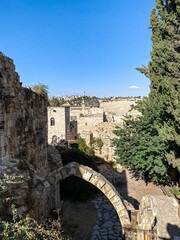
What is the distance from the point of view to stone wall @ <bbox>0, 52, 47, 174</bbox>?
3.91 meters

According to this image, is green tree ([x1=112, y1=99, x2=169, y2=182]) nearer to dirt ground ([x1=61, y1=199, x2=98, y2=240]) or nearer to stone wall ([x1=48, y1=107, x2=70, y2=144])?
dirt ground ([x1=61, y1=199, x2=98, y2=240])

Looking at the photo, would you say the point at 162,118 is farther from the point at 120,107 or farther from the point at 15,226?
the point at 120,107

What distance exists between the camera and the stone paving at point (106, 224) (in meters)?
6.65

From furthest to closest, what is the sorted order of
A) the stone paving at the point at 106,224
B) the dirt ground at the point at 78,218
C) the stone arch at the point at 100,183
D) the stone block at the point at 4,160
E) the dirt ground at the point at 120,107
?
the dirt ground at the point at 120,107
the dirt ground at the point at 78,218
the stone paving at the point at 106,224
the stone arch at the point at 100,183
the stone block at the point at 4,160

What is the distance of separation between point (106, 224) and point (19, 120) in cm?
613

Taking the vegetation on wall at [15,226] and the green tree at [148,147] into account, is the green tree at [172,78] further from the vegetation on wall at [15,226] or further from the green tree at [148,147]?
the vegetation on wall at [15,226]

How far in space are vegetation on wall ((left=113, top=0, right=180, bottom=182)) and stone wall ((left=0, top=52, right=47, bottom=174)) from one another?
19.0 ft

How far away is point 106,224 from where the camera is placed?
7.41 metres

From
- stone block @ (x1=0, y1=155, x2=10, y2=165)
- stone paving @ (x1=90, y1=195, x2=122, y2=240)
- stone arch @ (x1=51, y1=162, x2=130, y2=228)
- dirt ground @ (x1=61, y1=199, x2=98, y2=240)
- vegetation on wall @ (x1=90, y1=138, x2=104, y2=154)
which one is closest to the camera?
stone block @ (x1=0, y1=155, x2=10, y2=165)

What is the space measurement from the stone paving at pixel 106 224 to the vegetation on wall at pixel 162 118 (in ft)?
10.4

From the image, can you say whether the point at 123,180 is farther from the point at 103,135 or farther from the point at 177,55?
the point at 177,55

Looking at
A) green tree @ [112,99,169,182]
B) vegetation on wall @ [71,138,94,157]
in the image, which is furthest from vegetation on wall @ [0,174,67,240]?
vegetation on wall @ [71,138,94,157]

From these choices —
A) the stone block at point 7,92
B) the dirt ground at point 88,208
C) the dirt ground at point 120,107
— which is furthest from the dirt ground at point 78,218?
the dirt ground at point 120,107

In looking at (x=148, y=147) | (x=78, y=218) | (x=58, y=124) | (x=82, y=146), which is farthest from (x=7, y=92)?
(x=58, y=124)
